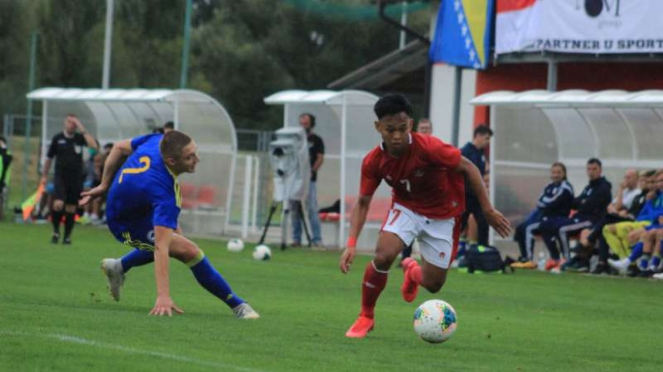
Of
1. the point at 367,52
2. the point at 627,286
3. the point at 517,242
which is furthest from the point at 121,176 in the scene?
the point at 367,52

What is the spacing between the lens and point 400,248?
1120 centimetres

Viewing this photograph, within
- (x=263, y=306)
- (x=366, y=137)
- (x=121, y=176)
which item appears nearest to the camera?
(x=121, y=176)

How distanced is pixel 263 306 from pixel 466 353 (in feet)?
13.0

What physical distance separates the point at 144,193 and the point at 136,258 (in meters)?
0.83

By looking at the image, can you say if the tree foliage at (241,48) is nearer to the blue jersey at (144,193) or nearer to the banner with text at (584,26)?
the banner with text at (584,26)

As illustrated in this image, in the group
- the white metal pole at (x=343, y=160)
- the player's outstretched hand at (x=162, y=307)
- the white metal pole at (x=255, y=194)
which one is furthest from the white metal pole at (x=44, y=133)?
the player's outstretched hand at (x=162, y=307)

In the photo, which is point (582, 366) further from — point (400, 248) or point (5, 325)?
point (5, 325)

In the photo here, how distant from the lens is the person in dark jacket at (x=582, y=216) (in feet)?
72.8

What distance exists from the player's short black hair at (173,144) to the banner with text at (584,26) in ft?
46.7

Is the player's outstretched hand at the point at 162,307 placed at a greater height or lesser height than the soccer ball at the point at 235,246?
greater

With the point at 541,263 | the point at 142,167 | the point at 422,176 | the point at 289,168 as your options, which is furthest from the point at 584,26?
the point at 142,167

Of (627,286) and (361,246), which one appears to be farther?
(361,246)

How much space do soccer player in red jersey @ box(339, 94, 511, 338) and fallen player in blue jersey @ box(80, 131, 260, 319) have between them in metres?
1.41

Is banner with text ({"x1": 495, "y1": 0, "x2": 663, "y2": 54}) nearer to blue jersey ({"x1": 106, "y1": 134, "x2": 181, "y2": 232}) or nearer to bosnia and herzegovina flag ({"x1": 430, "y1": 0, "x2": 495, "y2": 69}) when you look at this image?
bosnia and herzegovina flag ({"x1": 430, "y1": 0, "x2": 495, "y2": 69})
